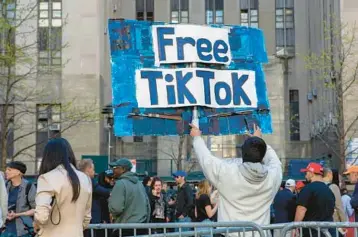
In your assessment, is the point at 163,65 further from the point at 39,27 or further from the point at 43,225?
the point at 39,27

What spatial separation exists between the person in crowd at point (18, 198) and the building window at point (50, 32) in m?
24.0

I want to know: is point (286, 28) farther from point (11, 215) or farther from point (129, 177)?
point (11, 215)

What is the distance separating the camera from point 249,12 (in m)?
51.1

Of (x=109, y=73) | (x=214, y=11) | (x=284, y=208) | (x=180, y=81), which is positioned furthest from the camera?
(x=214, y=11)

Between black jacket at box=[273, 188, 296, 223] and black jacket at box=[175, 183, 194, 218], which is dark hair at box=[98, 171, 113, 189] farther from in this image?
black jacket at box=[273, 188, 296, 223]

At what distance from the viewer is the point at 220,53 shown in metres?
9.95

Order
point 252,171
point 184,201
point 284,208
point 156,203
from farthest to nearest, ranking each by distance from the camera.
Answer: point 184,201, point 156,203, point 284,208, point 252,171

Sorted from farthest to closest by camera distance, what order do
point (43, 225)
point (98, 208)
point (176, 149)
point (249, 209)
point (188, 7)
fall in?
point (188, 7)
point (176, 149)
point (98, 208)
point (249, 209)
point (43, 225)

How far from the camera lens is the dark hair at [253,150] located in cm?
697

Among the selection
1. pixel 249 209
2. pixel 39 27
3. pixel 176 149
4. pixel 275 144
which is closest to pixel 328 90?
pixel 275 144

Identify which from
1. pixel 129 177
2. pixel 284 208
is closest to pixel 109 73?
pixel 284 208

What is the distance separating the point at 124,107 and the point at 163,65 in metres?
0.80

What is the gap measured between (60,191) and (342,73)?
98.2 ft

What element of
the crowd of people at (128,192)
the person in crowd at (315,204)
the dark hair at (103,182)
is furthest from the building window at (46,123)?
the person in crowd at (315,204)
